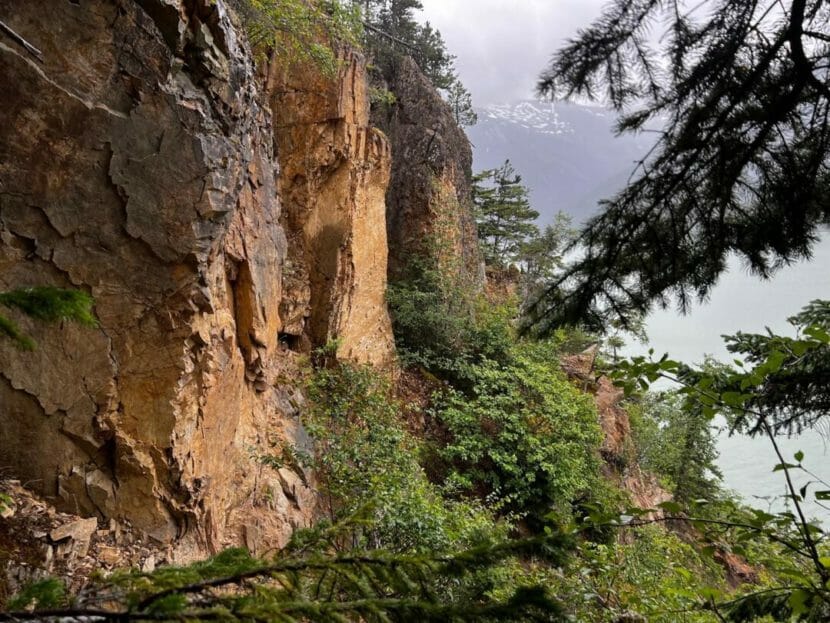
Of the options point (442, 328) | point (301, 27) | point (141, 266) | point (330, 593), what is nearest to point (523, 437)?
point (442, 328)

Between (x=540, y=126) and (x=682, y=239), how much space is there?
105m

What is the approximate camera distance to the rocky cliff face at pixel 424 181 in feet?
42.2

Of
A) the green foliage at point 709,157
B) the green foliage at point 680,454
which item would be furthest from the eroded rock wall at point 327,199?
the green foliage at point 680,454

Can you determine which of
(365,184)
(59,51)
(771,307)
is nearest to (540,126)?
(771,307)

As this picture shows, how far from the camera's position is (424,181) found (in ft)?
44.3

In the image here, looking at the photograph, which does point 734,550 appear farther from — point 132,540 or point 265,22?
point 265,22

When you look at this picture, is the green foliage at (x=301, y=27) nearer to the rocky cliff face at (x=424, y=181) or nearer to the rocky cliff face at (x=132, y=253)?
the rocky cliff face at (x=132, y=253)

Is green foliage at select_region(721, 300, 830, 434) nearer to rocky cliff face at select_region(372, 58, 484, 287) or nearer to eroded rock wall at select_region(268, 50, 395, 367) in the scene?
eroded rock wall at select_region(268, 50, 395, 367)

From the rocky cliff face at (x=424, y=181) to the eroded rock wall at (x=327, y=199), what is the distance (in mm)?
2959

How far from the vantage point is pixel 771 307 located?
28.5 metres

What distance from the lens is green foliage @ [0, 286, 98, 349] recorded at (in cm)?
98

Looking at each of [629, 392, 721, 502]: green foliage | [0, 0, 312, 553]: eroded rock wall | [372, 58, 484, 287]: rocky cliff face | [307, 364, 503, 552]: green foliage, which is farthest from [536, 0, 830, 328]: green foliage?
[629, 392, 721, 502]: green foliage

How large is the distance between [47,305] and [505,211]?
21332mm

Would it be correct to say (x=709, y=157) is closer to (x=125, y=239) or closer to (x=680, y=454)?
(x=125, y=239)
